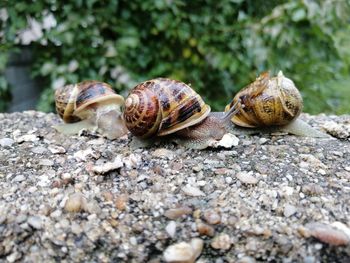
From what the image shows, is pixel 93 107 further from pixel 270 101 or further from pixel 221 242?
pixel 221 242

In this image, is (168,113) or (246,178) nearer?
(246,178)

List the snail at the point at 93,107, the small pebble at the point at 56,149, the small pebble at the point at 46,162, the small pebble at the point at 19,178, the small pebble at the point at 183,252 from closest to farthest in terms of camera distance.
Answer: the small pebble at the point at 183,252
the small pebble at the point at 19,178
the small pebble at the point at 46,162
the small pebble at the point at 56,149
the snail at the point at 93,107

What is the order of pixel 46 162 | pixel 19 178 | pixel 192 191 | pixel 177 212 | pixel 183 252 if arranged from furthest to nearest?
pixel 46 162, pixel 19 178, pixel 192 191, pixel 177 212, pixel 183 252

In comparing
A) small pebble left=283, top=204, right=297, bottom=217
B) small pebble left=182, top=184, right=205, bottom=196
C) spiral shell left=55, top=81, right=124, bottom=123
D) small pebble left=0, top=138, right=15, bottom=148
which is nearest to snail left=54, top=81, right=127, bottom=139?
spiral shell left=55, top=81, right=124, bottom=123

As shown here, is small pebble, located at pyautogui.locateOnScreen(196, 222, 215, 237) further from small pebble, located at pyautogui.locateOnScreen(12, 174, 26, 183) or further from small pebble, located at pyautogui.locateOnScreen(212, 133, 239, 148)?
small pebble, located at pyautogui.locateOnScreen(12, 174, 26, 183)

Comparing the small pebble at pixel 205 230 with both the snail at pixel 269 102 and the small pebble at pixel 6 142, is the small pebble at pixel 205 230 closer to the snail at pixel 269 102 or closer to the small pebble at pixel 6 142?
the snail at pixel 269 102

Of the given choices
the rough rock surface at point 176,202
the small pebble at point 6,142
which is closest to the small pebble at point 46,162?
the rough rock surface at point 176,202

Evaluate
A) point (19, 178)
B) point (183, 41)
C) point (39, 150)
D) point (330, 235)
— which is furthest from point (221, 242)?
point (183, 41)
